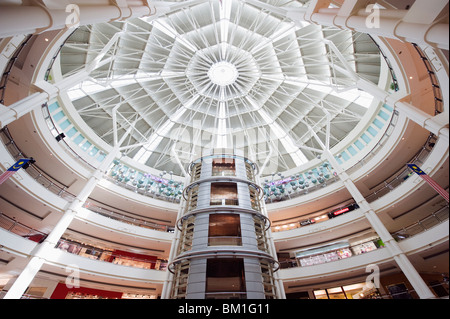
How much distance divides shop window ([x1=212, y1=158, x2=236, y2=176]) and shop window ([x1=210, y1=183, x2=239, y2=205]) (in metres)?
1.67

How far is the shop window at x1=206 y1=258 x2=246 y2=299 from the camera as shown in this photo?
1257 cm

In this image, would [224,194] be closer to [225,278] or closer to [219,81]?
[225,278]

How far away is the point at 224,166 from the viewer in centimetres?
2269

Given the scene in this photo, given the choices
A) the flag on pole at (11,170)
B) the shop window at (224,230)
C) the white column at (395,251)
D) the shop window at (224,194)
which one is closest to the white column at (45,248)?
the flag on pole at (11,170)

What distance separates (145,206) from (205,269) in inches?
631

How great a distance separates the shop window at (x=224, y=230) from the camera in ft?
50.8

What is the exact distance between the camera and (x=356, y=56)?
24812mm

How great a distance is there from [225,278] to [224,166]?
11.2 m

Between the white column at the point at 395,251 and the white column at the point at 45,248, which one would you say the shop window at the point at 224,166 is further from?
the white column at the point at 45,248

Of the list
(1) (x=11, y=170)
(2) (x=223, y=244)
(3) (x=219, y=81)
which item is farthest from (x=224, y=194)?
(3) (x=219, y=81)

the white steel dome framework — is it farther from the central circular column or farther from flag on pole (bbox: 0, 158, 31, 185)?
the central circular column

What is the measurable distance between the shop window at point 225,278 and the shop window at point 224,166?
8.99m

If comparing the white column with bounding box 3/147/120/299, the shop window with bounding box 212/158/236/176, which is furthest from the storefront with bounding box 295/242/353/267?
the white column with bounding box 3/147/120/299
